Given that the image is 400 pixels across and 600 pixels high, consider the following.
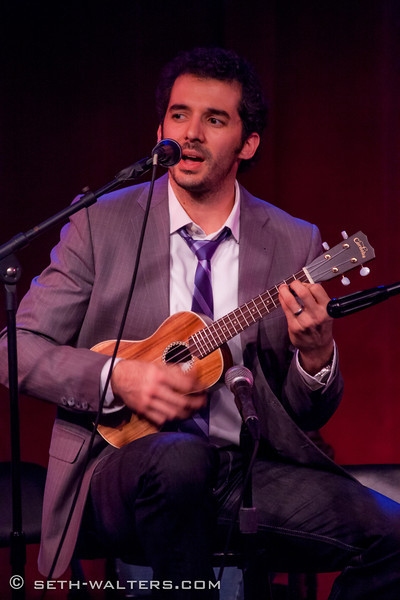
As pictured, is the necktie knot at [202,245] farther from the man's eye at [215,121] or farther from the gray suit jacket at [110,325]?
the man's eye at [215,121]

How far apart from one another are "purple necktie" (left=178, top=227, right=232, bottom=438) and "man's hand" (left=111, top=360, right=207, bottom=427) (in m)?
0.26

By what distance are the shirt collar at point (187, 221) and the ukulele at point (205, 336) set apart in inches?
14.7

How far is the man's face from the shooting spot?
2975 millimetres

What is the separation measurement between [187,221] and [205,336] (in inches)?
19.1

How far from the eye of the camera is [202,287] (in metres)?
2.87

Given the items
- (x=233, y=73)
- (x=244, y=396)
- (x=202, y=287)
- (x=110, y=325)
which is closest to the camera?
(x=244, y=396)

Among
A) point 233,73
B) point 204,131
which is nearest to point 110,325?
point 204,131

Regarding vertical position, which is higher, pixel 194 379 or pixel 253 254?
pixel 253 254

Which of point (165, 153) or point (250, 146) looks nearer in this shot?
point (165, 153)

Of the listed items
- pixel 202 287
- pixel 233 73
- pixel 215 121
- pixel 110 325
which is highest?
pixel 233 73

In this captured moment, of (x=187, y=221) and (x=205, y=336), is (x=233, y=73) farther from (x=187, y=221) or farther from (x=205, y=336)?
(x=205, y=336)

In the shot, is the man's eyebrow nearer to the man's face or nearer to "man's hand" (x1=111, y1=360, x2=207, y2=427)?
the man's face

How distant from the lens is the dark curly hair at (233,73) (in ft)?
10.3

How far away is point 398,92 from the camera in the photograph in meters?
3.80
